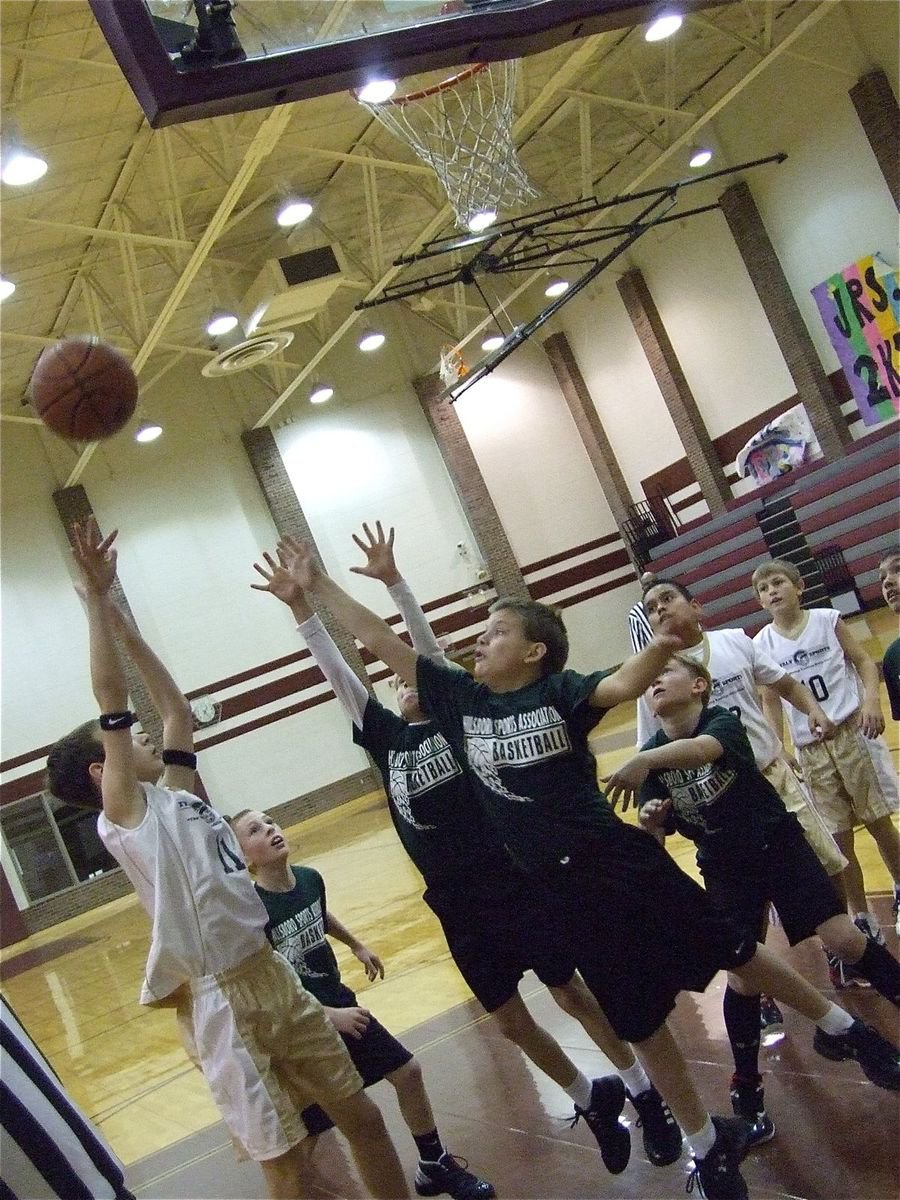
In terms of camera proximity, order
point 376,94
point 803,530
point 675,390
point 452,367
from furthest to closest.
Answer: point 675,390 → point 452,367 → point 803,530 → point 376,94

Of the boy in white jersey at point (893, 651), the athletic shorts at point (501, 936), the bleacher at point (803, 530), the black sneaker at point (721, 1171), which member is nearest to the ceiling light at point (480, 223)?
the bleacher at point (803, 530)

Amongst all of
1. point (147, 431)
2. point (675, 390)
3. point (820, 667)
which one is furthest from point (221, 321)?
point (820, 667)

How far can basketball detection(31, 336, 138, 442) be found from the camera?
12.8ft

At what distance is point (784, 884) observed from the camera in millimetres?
3344

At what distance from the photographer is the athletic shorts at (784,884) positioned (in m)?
3.31

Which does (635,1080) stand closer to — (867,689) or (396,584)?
(396,584)

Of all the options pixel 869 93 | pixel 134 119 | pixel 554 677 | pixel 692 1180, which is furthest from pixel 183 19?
pixel 869 93

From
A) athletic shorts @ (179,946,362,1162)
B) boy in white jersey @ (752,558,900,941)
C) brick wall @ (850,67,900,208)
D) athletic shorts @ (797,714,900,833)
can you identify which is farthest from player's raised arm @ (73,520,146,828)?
brick wall @ (850,67,900,208)

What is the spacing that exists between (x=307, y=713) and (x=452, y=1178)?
1468 cm

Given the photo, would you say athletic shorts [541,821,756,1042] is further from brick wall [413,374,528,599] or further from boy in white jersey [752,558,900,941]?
brick wall [413,374,528,599]

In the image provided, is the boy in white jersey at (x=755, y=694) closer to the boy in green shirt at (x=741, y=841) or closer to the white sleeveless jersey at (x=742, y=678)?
the white sleeveless jersey at (x=742, y=678)

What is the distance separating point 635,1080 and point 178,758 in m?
1.54

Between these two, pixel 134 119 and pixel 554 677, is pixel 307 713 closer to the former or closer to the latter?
pixel 134 119

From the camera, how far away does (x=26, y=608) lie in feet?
Result: 54.2
